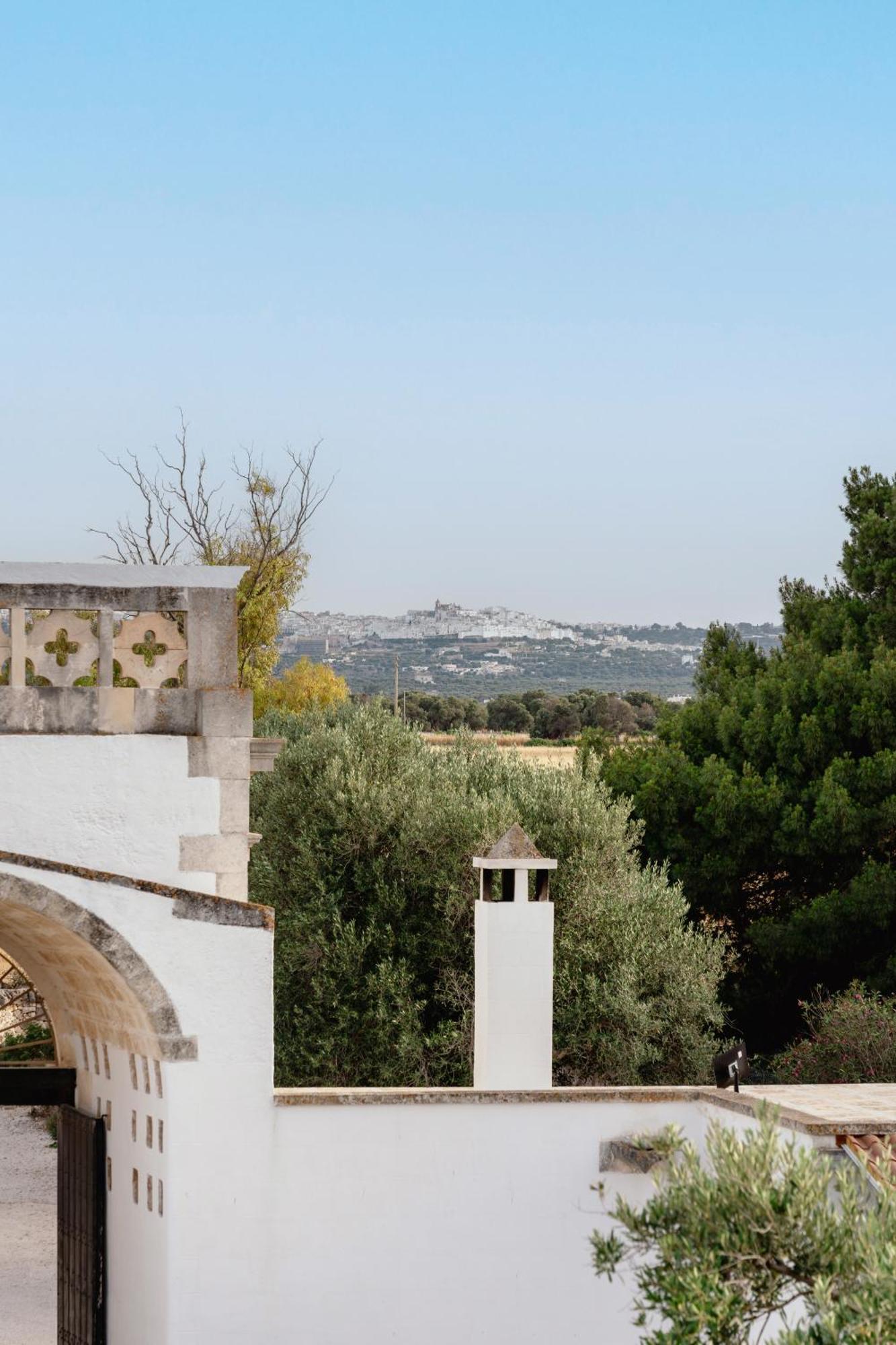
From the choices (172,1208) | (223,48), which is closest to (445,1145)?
(172,1208)

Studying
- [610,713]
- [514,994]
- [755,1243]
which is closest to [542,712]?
[610,713]

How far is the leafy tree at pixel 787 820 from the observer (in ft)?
67.6

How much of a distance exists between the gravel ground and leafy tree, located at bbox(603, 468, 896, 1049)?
29.7ft

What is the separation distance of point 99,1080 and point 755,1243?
6239mm

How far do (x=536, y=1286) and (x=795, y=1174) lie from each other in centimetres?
397

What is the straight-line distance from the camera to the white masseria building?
945 centimetres

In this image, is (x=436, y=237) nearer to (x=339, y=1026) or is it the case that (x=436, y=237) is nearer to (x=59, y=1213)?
(x=339, y=1026)

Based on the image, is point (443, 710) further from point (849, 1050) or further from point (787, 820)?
point (849, 1050)

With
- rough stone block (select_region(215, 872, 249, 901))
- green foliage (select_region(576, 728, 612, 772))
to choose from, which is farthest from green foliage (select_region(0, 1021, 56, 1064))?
rough stone block (select_region(215, 872, 249, 901))

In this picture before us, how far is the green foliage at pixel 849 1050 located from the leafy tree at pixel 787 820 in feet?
7.87

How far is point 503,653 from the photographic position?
7494 cm

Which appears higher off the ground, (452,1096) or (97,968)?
(97,968)

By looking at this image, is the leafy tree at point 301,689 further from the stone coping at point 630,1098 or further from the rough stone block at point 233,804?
the stone coping at point 630,1098

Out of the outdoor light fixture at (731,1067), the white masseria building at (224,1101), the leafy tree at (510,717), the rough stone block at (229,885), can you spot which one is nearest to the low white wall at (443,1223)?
the white masseria building at (224,1101)
